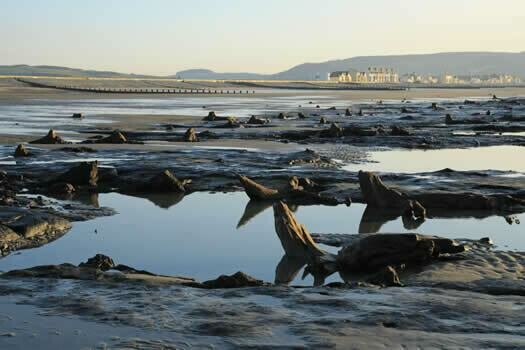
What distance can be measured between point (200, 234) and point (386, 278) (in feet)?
17.8

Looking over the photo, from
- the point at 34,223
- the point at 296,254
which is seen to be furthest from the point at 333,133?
the point at 296,254

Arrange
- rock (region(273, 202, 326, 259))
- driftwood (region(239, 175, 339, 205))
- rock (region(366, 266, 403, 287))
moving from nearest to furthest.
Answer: rock (region(366, 266, 403, 287)) < rock (region(273, 202, 326, 259)) < driftwood (region(239, 175, 339, 205))

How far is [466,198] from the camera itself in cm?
1833

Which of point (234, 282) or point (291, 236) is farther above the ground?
point (291, 236)

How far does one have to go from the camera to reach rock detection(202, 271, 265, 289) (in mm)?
10836

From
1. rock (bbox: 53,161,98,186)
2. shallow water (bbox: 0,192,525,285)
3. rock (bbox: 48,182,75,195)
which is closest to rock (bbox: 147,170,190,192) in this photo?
shallow water (bbox: 0,192,525,285)

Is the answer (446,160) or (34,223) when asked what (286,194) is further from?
(446,160)

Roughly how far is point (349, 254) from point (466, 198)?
6.83 metres

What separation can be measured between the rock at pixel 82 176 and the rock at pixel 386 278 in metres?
11.9

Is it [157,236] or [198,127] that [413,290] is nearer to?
[157,236]

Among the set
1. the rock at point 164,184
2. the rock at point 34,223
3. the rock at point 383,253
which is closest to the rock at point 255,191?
the rock at point 164,184

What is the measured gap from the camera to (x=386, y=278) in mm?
11133

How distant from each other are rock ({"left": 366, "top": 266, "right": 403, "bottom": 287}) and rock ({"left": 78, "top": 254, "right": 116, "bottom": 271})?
3833 millimetres

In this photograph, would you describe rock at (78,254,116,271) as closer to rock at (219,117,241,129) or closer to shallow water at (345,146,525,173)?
shallow water at (345,146,525,173)
